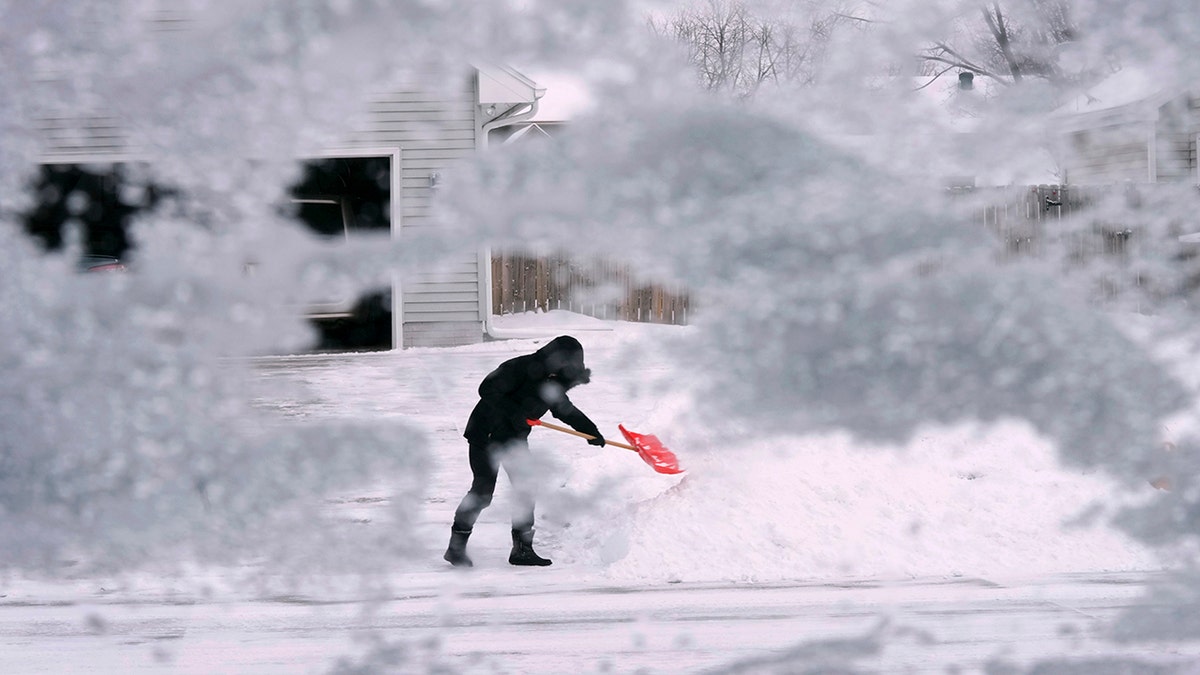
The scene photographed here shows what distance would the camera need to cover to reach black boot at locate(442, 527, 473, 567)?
1911mm

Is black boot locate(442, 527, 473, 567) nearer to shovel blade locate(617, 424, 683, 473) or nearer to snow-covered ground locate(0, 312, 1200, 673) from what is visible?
snow-covered ground locate(0, 312, 1200, 673)

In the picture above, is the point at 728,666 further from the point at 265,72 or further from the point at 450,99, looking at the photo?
the point at 265,72

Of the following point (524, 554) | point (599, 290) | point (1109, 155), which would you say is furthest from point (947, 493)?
point (524, 554)

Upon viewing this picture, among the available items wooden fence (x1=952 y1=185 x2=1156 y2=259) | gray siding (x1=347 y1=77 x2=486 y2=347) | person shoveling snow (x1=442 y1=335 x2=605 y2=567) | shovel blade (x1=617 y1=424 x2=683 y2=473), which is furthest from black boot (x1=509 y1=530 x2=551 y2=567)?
wooden fence (x1=952 y1=185 x2=1156 y2=259)

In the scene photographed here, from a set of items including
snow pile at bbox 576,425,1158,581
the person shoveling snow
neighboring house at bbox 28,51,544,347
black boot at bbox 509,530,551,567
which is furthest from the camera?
black boot at bbox 509,530,551,567

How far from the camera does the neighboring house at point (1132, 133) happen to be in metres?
1.18

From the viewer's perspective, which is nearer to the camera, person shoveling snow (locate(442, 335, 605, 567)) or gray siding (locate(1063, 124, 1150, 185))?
gray siding (locate(1063, 124, 1150, 185))

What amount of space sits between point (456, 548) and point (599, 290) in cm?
117

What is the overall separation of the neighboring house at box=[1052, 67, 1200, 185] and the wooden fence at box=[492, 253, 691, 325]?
18.7 inches

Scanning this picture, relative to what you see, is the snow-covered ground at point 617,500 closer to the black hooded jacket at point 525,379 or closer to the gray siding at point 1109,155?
the black hooded jacket at point 525,379

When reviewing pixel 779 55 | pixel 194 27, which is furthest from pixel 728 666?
pixel 194 27

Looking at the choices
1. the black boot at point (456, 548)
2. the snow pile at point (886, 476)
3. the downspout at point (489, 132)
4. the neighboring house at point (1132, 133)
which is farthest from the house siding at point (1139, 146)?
the black boot at point (456, 548)

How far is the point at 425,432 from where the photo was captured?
1.12 m

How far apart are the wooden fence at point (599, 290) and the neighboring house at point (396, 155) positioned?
0.27 feet
